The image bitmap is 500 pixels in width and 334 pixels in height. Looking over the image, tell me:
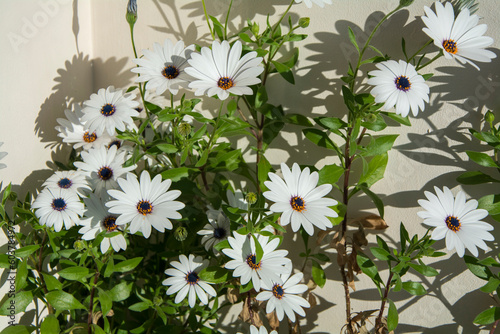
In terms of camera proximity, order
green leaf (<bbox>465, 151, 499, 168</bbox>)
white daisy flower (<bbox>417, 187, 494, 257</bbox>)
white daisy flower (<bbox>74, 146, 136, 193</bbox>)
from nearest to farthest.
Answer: white daisy flower (<bbox>417, 187, 494, 257</bbox>)
green leaf (<bbox>465, 151, 499, 168</bbox>)
white daisy flower (<bbox>74, 146, 136, 193</bbox>)

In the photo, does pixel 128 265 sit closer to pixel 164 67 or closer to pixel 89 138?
pixel 89 138

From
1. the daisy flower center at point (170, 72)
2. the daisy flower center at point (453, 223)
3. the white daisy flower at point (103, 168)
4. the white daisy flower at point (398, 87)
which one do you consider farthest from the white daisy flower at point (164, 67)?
the daisy flower center at point (453, 223)

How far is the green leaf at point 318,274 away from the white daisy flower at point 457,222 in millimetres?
351

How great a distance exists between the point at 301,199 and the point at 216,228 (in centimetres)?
24

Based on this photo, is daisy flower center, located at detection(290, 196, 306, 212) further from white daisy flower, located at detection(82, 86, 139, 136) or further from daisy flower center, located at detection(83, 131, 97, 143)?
daisy flower center, located at detection(83, 131, 97, 143)

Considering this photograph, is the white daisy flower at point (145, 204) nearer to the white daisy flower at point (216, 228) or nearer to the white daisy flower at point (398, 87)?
the white daisy flower at point (216, 228)

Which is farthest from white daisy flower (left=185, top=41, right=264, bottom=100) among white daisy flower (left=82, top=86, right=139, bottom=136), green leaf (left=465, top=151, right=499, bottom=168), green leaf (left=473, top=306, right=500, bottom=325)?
green leaf (left=473, top=306, right=500, bottom=325)

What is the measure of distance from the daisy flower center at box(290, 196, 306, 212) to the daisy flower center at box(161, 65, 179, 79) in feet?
1.32

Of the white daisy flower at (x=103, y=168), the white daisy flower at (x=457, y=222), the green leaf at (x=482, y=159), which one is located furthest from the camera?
the white daisy flower at (x=103, y=168)

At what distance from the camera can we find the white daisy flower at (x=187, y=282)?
108cm

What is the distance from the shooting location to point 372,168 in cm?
112

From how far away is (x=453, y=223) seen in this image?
95 centimetres

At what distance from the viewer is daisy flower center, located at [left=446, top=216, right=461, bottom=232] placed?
94 centimetres

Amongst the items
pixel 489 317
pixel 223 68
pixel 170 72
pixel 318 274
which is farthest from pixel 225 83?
pixel 489 317
